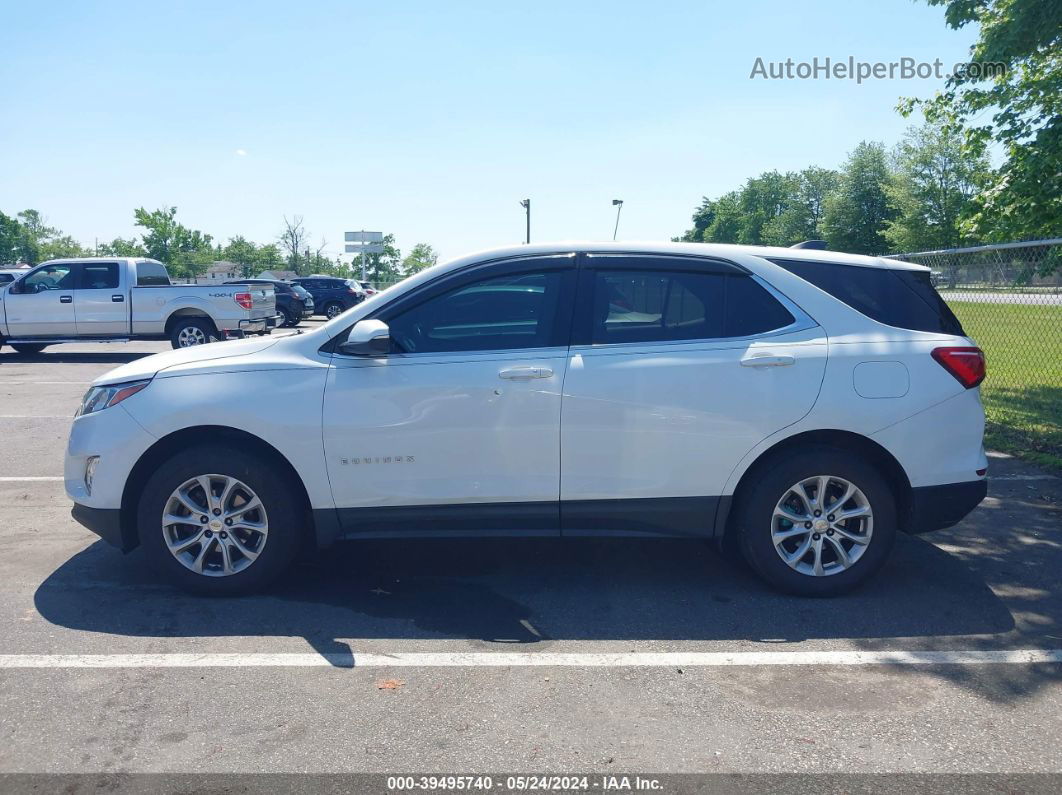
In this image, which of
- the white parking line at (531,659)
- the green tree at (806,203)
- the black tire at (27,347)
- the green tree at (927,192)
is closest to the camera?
the white parking line at (531,659)

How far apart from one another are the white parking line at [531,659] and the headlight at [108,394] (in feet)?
4.33

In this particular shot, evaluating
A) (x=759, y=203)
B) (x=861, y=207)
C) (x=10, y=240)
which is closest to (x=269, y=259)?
(x=10, y=240)

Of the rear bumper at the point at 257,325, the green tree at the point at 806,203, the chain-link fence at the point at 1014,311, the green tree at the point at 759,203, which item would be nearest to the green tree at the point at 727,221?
the green tree at the point at 759,203

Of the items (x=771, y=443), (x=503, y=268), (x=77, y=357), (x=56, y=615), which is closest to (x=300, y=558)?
(x=56, y=615)

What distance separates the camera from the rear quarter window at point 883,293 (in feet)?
15.1

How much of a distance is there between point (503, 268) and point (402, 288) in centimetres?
55

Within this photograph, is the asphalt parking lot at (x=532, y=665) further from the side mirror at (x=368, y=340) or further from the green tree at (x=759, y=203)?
the green tree at (x=759, y=203)

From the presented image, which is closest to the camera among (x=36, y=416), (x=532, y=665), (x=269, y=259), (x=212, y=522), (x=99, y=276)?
(x=532, y=665)

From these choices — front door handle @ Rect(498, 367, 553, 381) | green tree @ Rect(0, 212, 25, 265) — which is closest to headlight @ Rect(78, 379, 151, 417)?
front door handle @ Rect(498, 367, 553, 381)

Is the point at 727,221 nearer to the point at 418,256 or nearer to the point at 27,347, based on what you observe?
the point at 418,256

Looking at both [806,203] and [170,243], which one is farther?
[806,203]

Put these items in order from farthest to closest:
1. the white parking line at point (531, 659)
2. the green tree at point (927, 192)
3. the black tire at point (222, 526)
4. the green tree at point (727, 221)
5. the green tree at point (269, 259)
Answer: the green tree at point (727, 221), the green tree at point (269, 259), the green tree at point (927, 192), the black tire at point (222, 526), the white parking line at point (531, 659)

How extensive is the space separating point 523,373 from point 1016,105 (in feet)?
29.7

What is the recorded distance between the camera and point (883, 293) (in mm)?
4660
